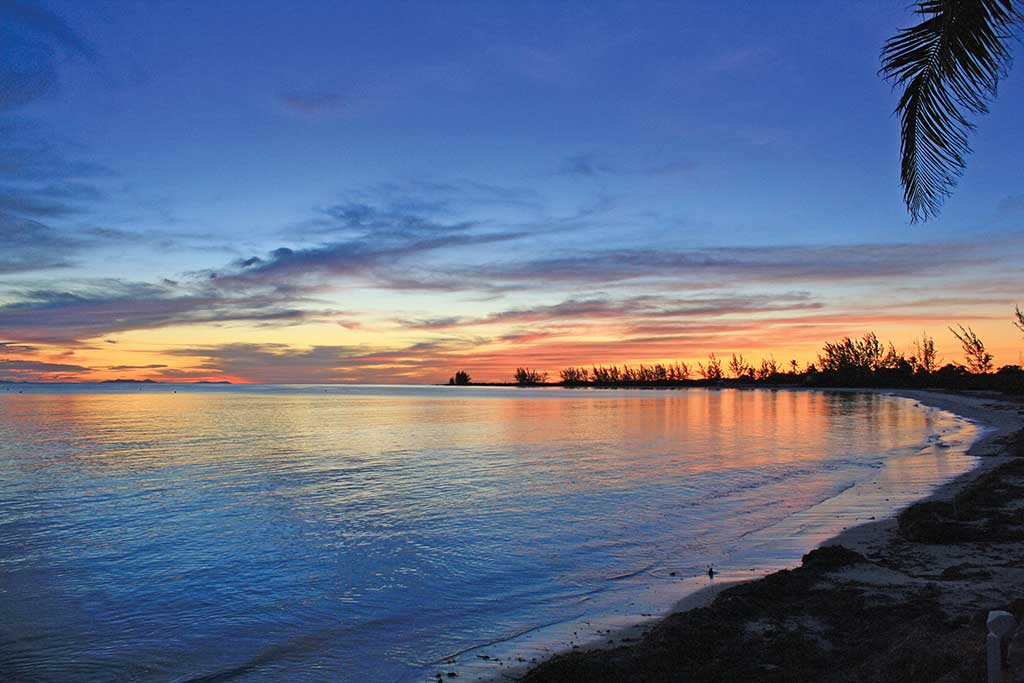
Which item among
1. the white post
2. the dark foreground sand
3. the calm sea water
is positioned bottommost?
the calm sea water

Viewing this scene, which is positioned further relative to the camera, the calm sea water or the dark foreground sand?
the calm sea water

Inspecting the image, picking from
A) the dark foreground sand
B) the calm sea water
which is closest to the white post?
the dark foreground sand

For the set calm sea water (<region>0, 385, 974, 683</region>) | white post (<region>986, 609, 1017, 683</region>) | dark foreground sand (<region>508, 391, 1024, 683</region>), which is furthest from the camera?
calm sea water (<region>0, 385, 974, 683</region>)

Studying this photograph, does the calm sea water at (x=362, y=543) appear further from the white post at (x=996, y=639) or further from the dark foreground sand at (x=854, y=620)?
the white post at (x=996, y=639)

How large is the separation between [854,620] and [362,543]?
783cm

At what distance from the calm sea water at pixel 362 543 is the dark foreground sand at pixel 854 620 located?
123 cm

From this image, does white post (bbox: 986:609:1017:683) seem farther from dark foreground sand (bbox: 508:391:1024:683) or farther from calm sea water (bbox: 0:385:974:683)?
calm sea water (bbox: 0:385:974:683)

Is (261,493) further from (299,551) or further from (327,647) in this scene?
(327,647)

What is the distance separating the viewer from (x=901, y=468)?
20297 millimetres

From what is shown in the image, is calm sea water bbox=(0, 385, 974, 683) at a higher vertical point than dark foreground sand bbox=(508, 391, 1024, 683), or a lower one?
lower

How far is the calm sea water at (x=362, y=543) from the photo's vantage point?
7.13 meters

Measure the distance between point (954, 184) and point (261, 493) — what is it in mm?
15926

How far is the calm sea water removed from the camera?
7.13 m

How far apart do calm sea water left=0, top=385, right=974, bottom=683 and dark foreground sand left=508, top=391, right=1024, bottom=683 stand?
123 cm
